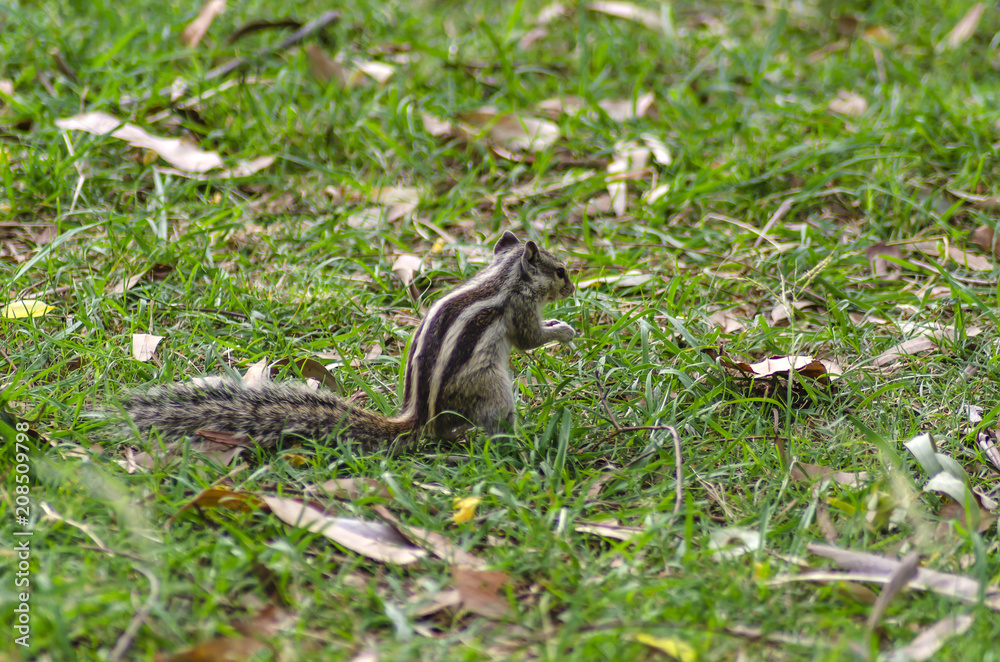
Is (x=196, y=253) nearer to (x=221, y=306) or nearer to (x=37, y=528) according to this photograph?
(x=221, y=306)

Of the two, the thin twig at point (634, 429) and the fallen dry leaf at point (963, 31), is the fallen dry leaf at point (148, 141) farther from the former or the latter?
the fallen dry leaf at point (963, 31)

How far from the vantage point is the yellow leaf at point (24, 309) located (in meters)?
3.70

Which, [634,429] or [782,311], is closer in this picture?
[634,429]

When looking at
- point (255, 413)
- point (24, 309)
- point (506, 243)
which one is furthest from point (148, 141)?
point (255, 413)

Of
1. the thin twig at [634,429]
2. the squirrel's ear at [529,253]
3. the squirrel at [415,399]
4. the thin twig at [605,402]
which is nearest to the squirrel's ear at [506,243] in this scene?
the squirrel's ear at [529,253]

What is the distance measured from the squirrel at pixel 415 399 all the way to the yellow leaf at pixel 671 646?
1193 millimetres

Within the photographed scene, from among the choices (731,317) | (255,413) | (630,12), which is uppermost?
(630,12)

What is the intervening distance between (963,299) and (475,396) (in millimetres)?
2385

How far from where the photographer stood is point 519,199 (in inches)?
199

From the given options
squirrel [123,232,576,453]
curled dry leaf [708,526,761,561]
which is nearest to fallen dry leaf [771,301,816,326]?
squirrel [123,232,576,453]

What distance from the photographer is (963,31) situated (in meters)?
6.54

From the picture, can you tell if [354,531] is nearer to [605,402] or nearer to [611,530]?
[611,530]

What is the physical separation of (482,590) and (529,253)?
159cm

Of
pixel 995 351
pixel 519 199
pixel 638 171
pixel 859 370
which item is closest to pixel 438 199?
pixel 519 199
